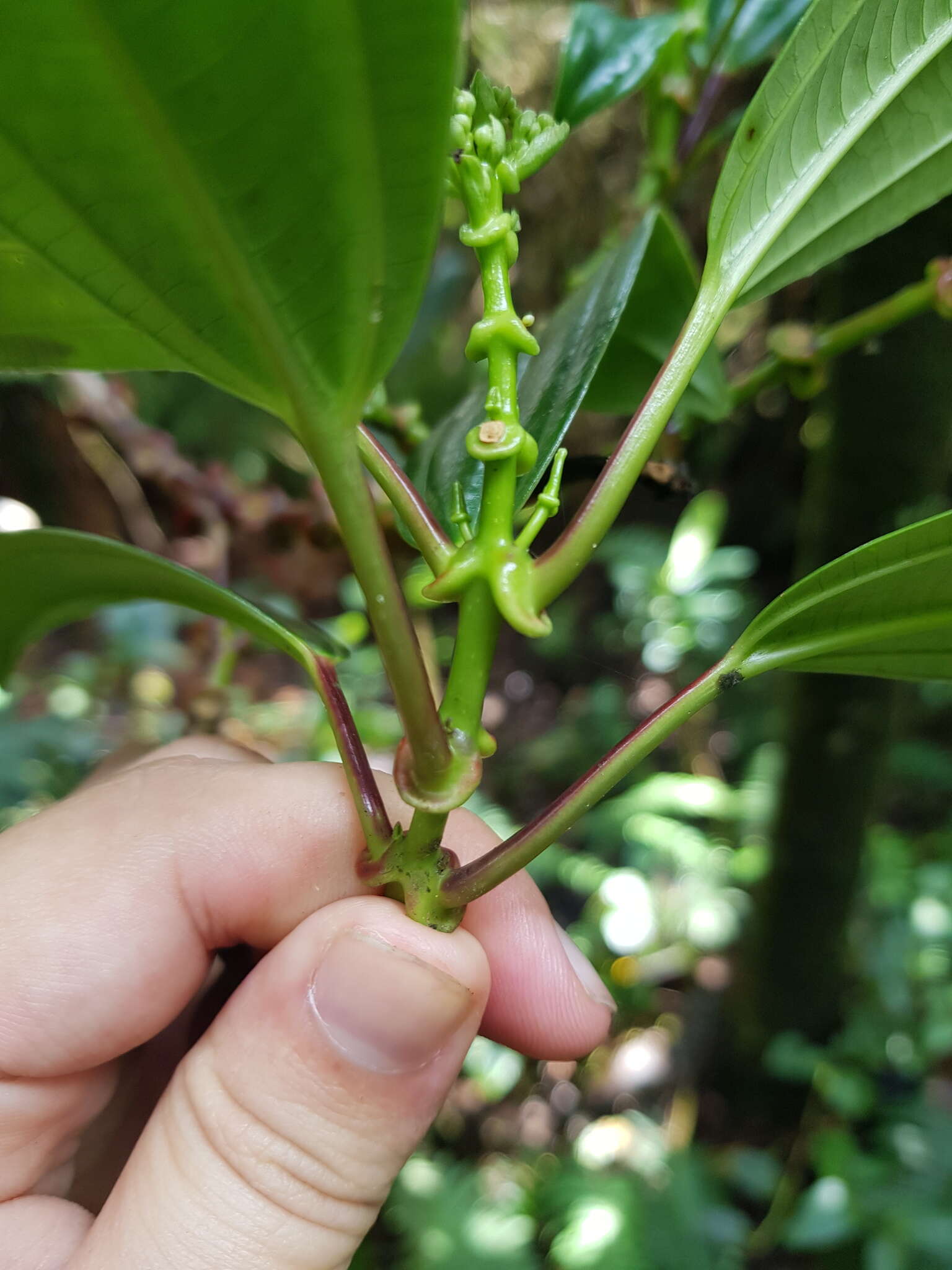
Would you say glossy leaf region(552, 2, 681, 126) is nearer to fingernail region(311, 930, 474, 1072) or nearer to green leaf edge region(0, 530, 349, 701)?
green leaf edge region(0, 530, 349, 701)

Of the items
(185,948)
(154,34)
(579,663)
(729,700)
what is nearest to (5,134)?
(154,34)

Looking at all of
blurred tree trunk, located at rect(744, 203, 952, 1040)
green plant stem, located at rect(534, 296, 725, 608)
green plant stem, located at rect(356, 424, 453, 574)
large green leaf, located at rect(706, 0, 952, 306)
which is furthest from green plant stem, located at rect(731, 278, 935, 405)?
green plant stem, located at rect(356, 424, 453, 574)

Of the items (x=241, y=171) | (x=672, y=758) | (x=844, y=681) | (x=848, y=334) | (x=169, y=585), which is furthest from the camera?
(x=672, y=758)

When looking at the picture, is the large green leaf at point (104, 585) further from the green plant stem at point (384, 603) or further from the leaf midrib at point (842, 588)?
the leaf midrib at point (842, 588)

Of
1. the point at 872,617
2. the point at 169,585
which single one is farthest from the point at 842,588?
the point at 169,585

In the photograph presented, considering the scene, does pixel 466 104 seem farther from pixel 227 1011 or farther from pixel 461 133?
pixel 227 1011

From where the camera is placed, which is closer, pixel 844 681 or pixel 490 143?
pixel 490 143
